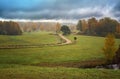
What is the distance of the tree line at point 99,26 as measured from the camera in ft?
125

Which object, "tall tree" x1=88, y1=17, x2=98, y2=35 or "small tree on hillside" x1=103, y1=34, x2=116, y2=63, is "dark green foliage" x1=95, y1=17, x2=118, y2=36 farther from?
"small tree on hillside" x1=103, y1=34, x2=116, y2=63

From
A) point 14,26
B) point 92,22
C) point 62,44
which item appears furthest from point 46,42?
point 92,22

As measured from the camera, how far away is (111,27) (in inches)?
1523

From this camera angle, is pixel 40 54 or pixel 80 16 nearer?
pixel 40 54

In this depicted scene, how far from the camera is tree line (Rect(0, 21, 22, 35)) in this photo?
34.4 metres

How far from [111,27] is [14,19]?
616 inches

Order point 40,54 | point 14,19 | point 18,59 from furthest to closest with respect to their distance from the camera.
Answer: point 14,19
point 40,54
point 18,59

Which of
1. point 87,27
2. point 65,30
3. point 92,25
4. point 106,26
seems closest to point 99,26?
point 106,26

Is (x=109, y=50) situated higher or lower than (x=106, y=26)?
lower

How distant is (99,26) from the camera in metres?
40.5

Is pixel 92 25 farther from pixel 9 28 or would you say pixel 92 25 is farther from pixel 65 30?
pixel 9 28

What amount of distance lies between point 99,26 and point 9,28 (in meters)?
15.1

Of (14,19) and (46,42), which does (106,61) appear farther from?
(14,19)

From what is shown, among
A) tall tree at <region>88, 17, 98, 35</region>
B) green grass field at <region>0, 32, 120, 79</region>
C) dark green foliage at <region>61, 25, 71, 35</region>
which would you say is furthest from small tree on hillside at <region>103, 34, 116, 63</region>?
dark green foliage at <region>61, 25, 71, 35</region>
